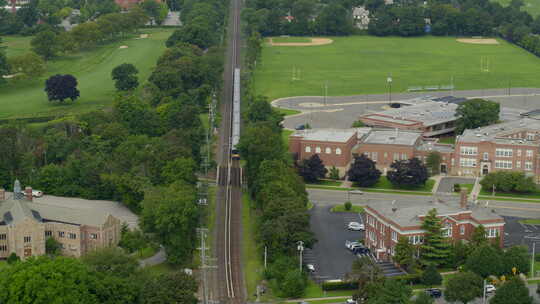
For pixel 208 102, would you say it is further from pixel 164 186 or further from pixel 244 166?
pixel 164 186

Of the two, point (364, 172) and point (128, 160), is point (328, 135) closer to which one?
point (364, 172)

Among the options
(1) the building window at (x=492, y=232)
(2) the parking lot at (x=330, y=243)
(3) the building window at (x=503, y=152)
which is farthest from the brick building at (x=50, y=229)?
(3) the building window at (x=503, y=152)

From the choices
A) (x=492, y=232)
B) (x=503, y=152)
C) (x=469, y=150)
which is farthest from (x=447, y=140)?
(x=492, y=232)

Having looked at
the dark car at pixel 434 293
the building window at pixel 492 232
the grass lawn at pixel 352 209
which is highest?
the building window at pixel 492 232

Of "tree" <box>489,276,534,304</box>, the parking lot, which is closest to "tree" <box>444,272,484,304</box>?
"tree" <box>489,276,534,304</box>

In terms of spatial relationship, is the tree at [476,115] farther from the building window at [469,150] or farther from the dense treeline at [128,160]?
the dense treeline at [128,160]

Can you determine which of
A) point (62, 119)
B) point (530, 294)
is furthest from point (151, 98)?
point (530, 294)
